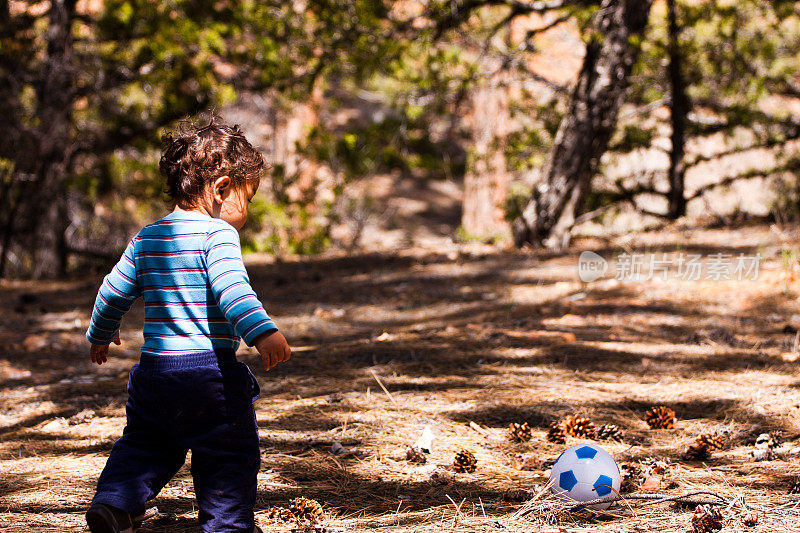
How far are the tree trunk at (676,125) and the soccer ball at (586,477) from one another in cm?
675

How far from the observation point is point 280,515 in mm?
2395

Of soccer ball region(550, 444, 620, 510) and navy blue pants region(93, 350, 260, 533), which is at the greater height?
navy blue pants region(93, 350, 260, 533)

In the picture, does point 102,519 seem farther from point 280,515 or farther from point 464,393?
point 464,393

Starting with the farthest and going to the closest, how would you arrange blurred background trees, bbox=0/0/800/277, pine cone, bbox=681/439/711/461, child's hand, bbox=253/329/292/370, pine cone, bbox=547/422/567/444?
blurred background trees, bbox=0/0/800/277, pine cone, bbox=547/422/567/444, pine cone, bbox=681/439/711/461, child's hand, bbox=253/329/292/370

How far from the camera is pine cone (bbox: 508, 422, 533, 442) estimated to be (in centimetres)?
308

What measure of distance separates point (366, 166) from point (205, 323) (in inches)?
279

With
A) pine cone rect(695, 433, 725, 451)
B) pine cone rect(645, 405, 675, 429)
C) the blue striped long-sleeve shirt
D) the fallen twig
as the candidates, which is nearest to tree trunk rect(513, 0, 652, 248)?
the fallen twig

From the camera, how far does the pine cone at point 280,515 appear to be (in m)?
2.38

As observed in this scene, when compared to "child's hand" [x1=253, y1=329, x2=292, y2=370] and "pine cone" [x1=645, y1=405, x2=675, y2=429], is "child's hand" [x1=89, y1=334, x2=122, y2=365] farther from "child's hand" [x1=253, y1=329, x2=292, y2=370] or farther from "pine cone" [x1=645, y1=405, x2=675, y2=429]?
"pine cone" [x1=645, y1=405, x2=675, y2=429]

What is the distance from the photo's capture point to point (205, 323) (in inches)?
87.4

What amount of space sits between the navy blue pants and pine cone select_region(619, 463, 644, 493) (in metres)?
1.32

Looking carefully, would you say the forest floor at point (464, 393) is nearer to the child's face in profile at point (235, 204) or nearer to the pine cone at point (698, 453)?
the pine cone at point (698, 453)

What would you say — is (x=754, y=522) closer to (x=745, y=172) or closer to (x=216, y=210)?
(x=216, y=210)

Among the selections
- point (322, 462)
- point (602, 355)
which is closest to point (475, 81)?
point (602, 355)
